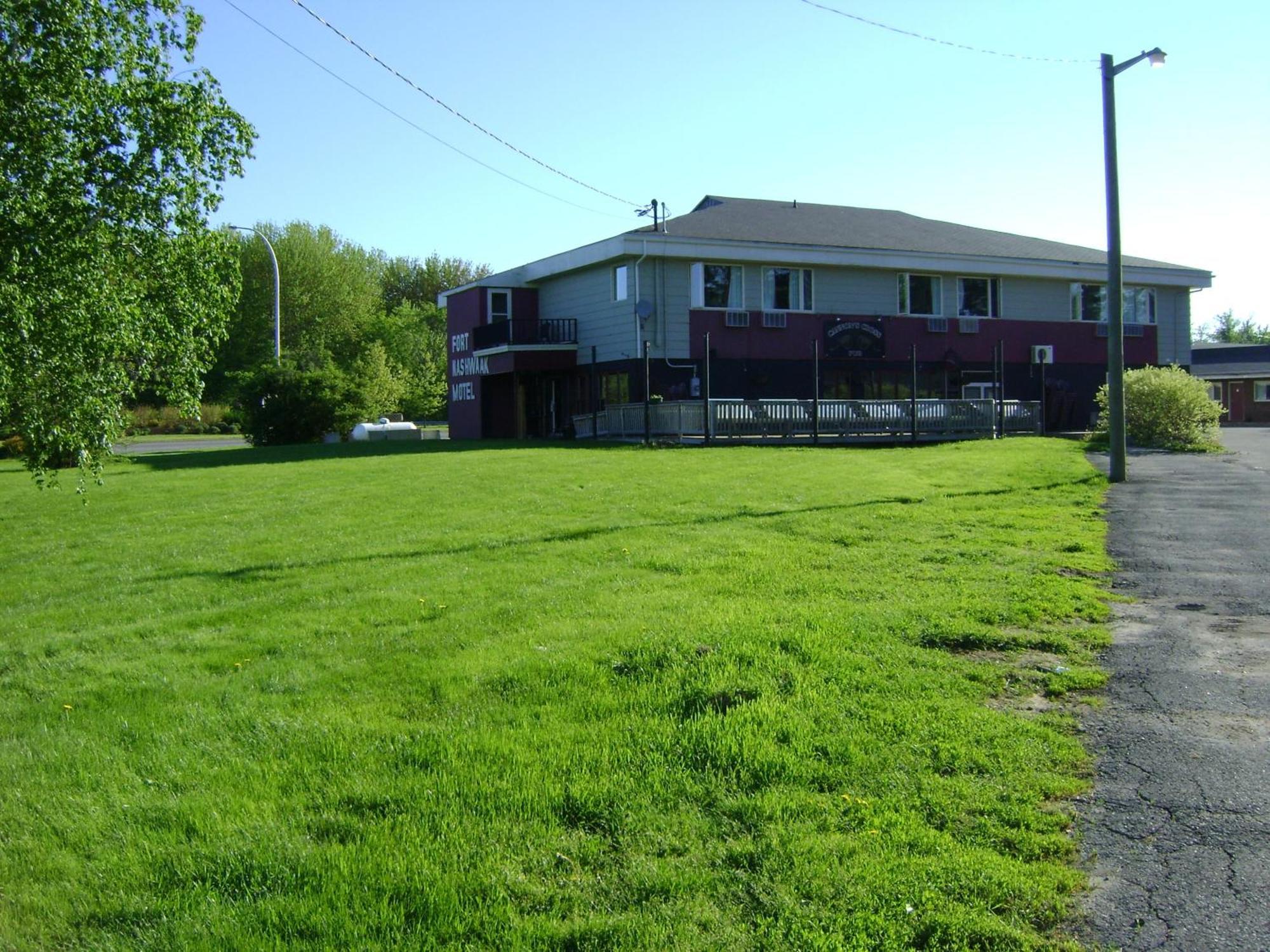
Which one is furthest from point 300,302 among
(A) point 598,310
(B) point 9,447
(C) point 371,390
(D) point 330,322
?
(A) point 598,310

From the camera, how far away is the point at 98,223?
10.2 m

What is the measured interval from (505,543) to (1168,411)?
19.9 meters

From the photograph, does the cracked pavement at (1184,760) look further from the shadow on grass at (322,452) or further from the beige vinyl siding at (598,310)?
the beige vinyl siding at (598,310)

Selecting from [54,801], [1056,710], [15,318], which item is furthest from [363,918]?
[15,318]

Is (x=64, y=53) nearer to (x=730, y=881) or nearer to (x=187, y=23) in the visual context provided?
(x=187, y=23)

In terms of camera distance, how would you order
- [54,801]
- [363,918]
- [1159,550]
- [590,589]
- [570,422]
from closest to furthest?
[363,918] → [54,801] → [590,589] → [1159,550] → [570,422]

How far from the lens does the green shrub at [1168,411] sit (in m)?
25.4

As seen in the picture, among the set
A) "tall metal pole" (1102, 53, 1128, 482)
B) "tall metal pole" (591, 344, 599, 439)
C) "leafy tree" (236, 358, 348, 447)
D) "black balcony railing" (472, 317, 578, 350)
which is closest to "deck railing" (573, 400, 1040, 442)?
"tall metal pole" (591, 344, 599, 439)

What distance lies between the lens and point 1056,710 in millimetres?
5832

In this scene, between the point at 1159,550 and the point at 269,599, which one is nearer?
the point at 269,599

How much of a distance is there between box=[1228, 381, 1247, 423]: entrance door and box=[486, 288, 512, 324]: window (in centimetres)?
4031

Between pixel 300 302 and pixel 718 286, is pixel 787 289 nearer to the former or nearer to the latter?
pixel 718 286

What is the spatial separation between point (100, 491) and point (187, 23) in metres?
→ 10.00

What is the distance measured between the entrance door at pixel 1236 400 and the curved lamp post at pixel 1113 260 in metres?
45.9
